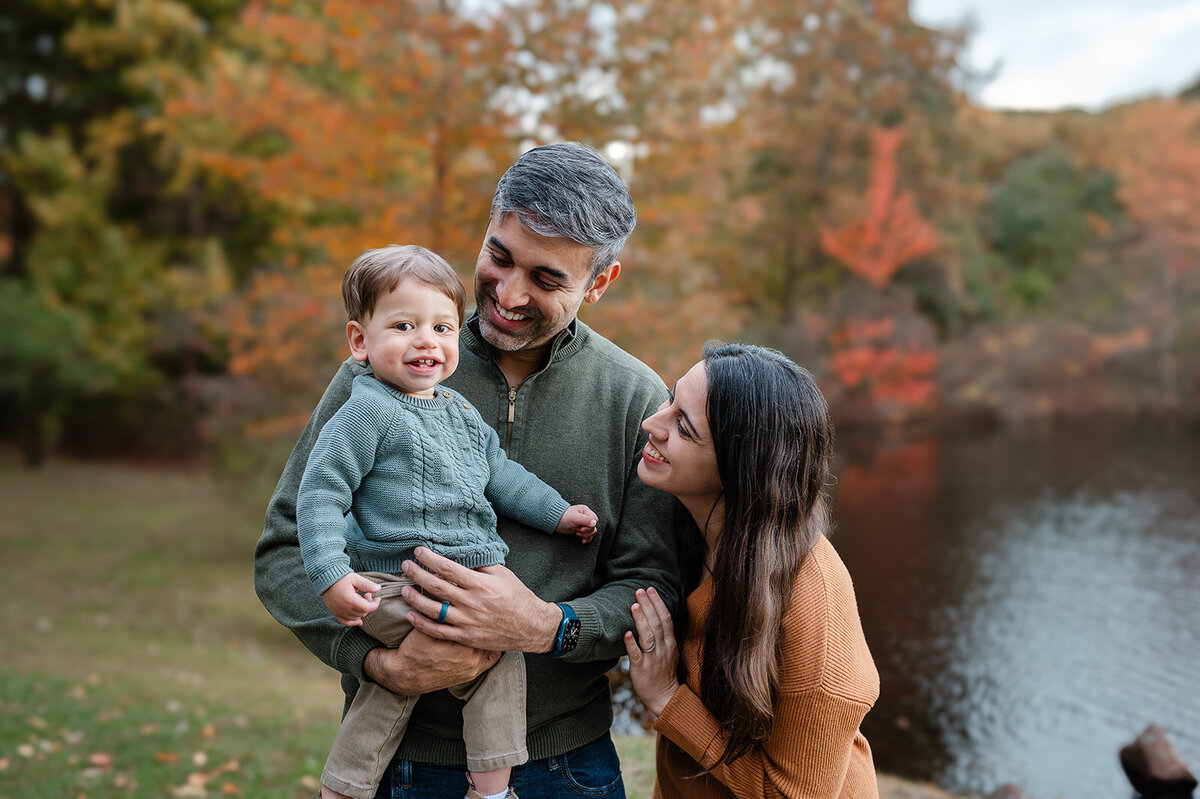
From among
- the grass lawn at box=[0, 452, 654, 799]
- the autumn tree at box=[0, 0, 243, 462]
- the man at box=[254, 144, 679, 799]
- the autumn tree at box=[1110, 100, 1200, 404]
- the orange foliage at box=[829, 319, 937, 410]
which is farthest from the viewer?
the autumn tree at box=[1110, 100, 1200, 404]

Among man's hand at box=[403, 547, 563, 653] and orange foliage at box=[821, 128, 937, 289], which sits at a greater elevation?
orange foliage at box=[821, 128, 937, 289]

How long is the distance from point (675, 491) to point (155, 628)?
9606 millimetres

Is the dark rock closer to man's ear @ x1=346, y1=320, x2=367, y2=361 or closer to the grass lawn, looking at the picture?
the grass lawn

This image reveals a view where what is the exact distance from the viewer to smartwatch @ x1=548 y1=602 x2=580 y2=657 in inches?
80.0

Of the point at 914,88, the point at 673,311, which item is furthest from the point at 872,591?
the point at 914,88

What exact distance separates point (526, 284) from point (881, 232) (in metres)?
23.9

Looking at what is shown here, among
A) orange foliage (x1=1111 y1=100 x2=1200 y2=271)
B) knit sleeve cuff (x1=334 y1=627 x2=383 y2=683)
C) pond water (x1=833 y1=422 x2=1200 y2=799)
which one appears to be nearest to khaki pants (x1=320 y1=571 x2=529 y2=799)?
knit sleeve cuff (x1=334 y1=627 x2=383 y2=683)

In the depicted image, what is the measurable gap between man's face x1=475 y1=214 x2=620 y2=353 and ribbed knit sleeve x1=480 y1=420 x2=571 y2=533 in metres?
0.22

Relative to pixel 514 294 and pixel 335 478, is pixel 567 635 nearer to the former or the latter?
pixel 335 478

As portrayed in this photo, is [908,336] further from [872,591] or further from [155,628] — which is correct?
[155,628]

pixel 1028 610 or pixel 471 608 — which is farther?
pixel 1028 610

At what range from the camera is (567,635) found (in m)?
2.04

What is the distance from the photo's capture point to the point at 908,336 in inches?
984

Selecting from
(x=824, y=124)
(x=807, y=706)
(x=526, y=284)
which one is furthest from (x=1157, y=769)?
(x=824, y=124)
